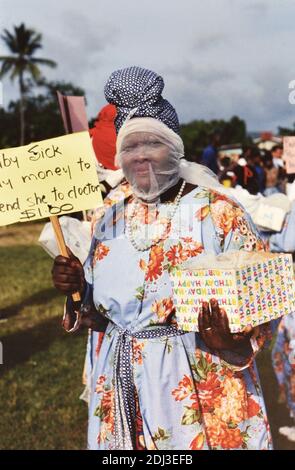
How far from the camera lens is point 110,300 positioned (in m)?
2.28

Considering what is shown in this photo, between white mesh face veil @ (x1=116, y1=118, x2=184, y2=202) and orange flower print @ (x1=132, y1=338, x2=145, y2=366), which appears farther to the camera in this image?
orange flower print @ (x1=132, y1=338, x2=145, y2=366)

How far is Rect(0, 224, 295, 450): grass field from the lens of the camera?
4355 mm

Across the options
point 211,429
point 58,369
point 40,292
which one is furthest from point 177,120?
point 40,292

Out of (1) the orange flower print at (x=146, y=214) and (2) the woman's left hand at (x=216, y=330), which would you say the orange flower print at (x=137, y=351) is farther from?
(1) the orange flower print at (x=146, y=214)

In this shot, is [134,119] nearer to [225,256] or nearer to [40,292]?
[225,256]

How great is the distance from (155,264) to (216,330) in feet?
1.16

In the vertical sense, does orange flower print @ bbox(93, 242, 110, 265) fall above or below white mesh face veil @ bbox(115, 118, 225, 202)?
below

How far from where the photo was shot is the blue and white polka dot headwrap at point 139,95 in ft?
7.13

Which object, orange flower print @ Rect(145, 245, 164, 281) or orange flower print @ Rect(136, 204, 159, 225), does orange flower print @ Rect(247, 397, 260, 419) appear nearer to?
orange flower print @ Rect(145, 245, 164, 281)

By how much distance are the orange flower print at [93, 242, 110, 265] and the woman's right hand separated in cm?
11

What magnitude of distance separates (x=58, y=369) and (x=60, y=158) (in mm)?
4033

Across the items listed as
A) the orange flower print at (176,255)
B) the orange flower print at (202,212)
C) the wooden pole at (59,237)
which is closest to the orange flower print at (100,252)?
the wooden pole at (59,237)

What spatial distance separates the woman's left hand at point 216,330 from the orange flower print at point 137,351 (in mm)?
288

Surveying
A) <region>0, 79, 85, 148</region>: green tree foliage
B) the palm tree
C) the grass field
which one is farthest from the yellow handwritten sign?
the palm tree
